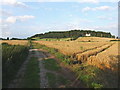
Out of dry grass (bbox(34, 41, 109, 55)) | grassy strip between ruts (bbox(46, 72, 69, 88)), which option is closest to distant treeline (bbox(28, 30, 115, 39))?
dry grass (bbox(34, 41, 109, 55))

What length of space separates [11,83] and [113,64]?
9.98 metres

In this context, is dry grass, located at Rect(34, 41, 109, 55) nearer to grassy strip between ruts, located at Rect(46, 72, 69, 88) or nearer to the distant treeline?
grassy strip between ruts, located at Rect(46, 72, 69, 88)

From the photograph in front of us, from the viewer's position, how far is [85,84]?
12844 millimetres

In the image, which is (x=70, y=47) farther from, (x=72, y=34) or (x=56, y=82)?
(x=72, y=34)

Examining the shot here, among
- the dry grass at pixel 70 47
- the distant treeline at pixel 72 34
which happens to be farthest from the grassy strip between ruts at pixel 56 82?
the distant treeline at pixel 72 34

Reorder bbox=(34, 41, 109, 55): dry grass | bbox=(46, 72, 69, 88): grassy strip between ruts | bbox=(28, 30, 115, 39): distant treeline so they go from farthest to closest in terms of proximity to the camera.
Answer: bbox=(28, 30, 115, 39): distant treeline → bbox=(34, 41, 109, 55): dry grass → bbox=(46, 72, 69, 88): grassy strip between ruts

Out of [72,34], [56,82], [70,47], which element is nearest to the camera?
[56,82]

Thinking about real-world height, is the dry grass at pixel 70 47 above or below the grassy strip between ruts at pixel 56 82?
above

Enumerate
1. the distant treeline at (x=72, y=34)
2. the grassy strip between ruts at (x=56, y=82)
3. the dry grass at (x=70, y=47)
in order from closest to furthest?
1. the grassy strip between ruts at (x=56, y=82)
2. the dry grass at (x=70, y=47)
3. the distant treeline at (x=72, y=34)

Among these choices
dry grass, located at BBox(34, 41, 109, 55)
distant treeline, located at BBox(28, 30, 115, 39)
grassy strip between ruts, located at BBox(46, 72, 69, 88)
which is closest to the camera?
grassy strip between ruts, located at BBox(46, 72, 69, 88)

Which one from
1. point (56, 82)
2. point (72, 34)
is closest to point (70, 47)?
point (56, 82)

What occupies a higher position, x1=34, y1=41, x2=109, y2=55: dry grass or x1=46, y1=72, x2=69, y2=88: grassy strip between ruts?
→ x1=34, y1=41, x2=109, y2=55: dry grass

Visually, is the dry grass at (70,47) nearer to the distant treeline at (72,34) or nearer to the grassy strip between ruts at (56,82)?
the grassy strip between ruts at (56,82)

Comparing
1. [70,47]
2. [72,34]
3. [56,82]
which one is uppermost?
[72,34]
